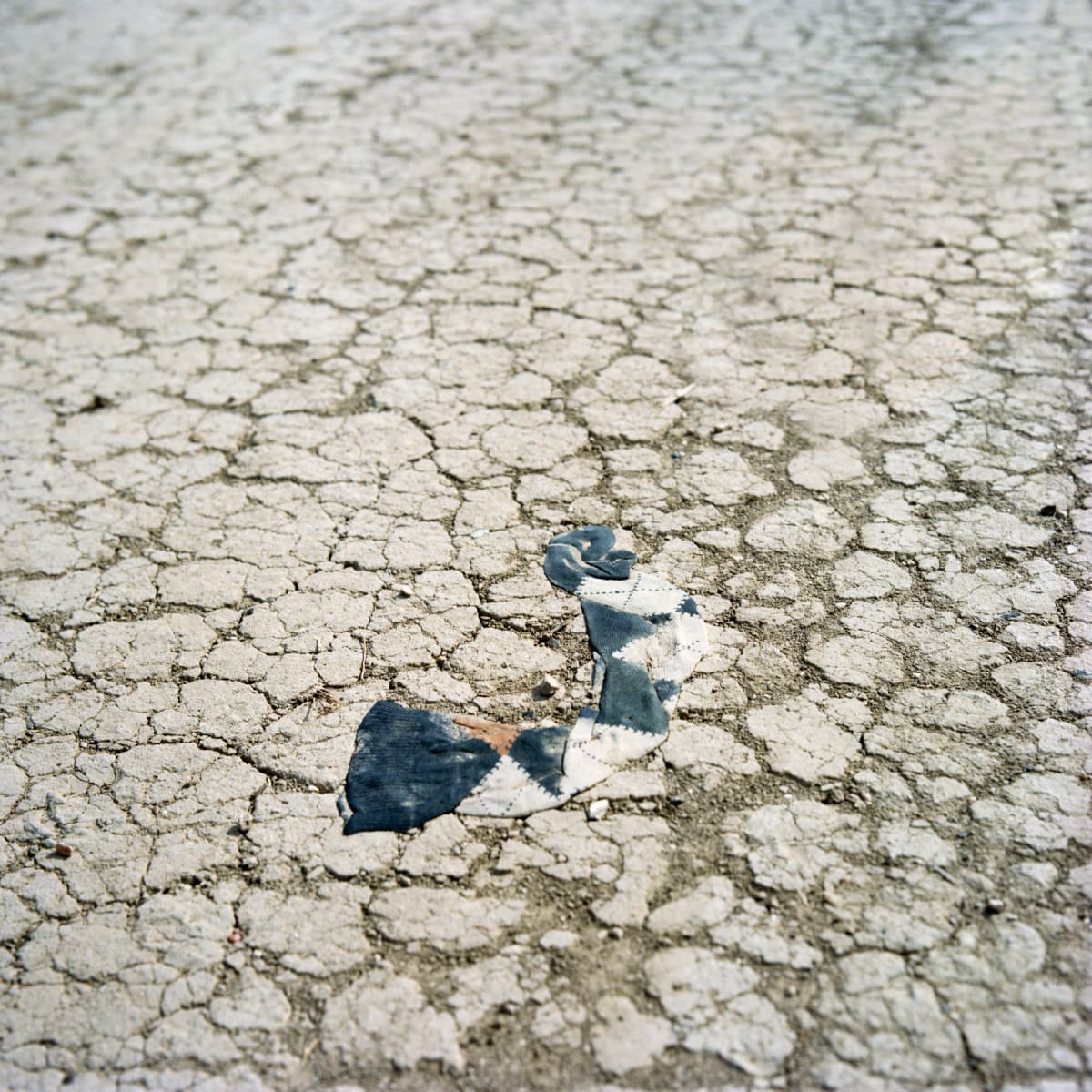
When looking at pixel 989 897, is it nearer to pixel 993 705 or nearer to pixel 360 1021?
pixel 993 705

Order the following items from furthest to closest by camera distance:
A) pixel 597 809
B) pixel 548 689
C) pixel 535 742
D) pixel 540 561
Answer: pixel 540 561 → pixel 548 689 → pixel 535 742 → pixel 597 809

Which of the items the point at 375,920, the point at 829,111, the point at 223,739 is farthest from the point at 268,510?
the point at 829,111

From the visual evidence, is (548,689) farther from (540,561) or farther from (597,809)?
(540,561)

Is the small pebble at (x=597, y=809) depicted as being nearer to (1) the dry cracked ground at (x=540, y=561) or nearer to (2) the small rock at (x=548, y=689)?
(1) the dry cracked ground at (x=540, y=561)

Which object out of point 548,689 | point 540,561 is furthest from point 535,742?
point 540,561

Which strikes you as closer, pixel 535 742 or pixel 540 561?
pixel 535 742

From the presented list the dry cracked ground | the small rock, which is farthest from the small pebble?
the small rock

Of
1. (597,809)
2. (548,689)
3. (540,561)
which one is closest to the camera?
(597,809)
